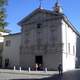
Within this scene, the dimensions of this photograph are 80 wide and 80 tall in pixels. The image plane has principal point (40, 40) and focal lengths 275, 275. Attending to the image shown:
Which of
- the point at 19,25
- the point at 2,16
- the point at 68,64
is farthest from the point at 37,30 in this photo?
the point at 2,16

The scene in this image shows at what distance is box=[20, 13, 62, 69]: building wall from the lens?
50.9 m

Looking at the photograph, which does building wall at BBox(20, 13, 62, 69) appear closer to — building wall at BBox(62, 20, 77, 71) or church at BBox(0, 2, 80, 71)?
church at BBox(0, 2, 80, 71)

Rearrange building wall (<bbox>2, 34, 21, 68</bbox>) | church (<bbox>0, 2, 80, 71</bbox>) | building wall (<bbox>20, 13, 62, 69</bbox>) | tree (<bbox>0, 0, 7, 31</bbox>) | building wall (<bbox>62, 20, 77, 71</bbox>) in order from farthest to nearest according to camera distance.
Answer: building wall (<bbox>2, 34, 21, 68</bbox>) → building wall (<bbox>62, 20, 77, 71</bbox>) → church (<bbox>0, 2, 80, 71</bbox>) → building wall (<bbox>20, 13, 62, 69</bbox>) → tree (<bbox>0, 0, 7, 31</bbox>)

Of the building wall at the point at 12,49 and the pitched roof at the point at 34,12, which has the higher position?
the pitched roof at the point at 34,12

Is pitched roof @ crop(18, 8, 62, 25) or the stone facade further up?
pitched roof @ crop(18, 8, 62, 25)

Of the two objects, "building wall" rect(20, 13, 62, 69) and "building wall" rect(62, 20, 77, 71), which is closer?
"building wall" rect(20, 13, 62, 69)

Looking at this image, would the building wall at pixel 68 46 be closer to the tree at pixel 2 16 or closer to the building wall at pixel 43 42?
the building wall at pixel 43 42

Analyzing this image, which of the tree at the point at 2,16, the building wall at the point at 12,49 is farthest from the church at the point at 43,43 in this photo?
the tree at the point at 2,16

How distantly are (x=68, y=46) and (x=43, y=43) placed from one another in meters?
5.30

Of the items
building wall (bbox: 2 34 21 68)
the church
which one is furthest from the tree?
building wall (bbox: 2 34 21 68)

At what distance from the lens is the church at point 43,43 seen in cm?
5106

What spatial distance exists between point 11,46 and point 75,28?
15.2 metres

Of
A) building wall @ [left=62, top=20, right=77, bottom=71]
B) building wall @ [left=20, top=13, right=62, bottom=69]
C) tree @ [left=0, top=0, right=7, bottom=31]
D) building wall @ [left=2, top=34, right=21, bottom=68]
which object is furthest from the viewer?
building wall @ [left=2, top=34, right=21, bottom=68]

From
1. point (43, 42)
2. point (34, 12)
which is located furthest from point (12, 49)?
point (34, 12)
